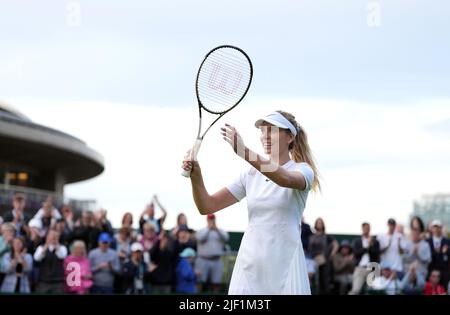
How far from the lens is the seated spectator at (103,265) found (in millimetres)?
13766

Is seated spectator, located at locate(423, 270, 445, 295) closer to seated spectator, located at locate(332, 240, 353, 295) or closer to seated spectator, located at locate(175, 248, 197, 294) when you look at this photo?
seated spectator, located at locate(332, 240, 353, 295)

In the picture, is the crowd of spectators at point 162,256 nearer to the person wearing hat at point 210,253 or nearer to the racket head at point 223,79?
the person wearing hat at point 210,253

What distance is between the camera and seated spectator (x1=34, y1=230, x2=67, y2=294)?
13.7 m

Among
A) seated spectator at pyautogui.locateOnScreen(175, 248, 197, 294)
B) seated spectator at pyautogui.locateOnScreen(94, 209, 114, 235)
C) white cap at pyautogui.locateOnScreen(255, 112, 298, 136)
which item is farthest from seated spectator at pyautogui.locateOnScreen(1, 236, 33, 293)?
white cap at pyautogui.locateOnScreen(255, 112, 298, 136)

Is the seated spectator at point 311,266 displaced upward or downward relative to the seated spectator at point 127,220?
downward

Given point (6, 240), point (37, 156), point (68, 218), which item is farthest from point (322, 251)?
point (37, 156)

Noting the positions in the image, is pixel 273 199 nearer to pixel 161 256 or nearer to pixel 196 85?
pixel 196 85

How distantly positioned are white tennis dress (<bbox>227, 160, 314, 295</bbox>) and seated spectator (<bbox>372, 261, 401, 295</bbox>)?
30.2 feet

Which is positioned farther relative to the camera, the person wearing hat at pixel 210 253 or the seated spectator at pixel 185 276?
the person wearing hat at pixel 210 253

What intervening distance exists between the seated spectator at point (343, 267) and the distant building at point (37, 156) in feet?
57.1

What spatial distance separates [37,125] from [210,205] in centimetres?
3417

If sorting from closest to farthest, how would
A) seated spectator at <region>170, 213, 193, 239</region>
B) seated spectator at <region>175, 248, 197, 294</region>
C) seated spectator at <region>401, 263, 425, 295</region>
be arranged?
seated spectator at <region>175, 248, 197, 294</region>
seated spectator at <region>170, 213, 193, 239</region>
seated spectator at <region>401, 263, 425, 295</region>

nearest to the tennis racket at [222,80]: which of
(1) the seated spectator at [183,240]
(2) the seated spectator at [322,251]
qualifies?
(1) the seated spectator at [183,240]
